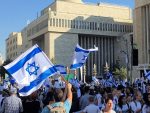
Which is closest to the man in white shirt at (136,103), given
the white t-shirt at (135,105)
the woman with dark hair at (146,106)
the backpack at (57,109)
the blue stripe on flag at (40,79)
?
the white t-shirt at (135,105)

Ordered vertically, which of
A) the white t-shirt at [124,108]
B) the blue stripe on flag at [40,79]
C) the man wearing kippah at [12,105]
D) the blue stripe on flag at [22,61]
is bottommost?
the white t-shirt at [124,108]

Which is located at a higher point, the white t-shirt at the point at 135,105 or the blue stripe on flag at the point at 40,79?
the blue stripe on flag at the point at 40,79

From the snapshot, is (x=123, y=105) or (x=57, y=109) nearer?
(x=57, y=109)

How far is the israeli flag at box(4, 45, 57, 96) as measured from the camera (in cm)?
801

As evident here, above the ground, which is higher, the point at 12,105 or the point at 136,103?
the point at 12,105

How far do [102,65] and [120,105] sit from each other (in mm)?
94936

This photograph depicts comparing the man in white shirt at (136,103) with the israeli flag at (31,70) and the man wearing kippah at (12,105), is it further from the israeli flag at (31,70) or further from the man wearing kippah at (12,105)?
the israeli flag at (31,70)

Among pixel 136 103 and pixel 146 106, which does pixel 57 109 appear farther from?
pixel 136 103

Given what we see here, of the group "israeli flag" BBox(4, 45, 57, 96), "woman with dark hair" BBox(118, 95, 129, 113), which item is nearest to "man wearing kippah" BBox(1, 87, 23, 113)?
"israeli flag" BBox(4, 45, 57, 96)

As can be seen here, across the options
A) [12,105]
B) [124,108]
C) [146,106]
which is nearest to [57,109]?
[12,105]

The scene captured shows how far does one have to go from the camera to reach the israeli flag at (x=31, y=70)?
26.3 ft

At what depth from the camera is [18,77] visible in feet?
26.5

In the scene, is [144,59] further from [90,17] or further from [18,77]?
[18,77]

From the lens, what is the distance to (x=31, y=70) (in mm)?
8141
